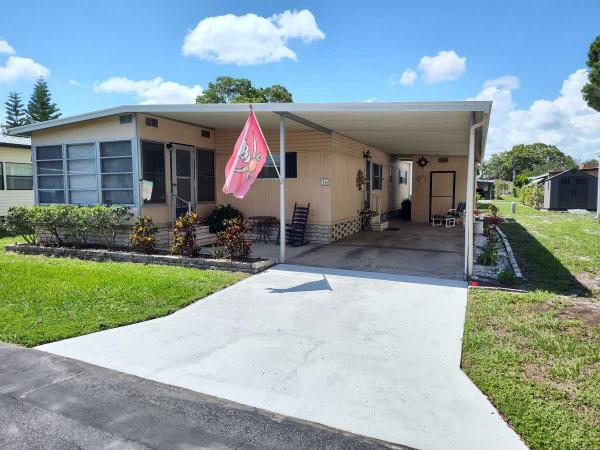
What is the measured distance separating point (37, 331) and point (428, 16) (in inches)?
403

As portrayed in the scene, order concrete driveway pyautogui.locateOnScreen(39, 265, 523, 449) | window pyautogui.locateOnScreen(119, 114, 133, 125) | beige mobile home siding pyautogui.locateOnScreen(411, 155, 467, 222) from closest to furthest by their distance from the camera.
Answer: concrete driveway pyautogui.locateOnScreen(39, 265, 523, 449) < window pyautogui.locateOnScreen(119, 114, 133, 125) < beige mobile home siding pyautogui.locateOnScreen(411, 155, 467, 222)

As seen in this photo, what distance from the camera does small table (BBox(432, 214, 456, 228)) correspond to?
48.7 ft

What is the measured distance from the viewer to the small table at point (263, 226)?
10805 mm

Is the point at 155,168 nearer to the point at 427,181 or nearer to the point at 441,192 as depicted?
the point at 427,181

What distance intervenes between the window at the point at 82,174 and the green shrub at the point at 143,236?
189 centimetres

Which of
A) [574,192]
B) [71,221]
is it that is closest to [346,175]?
[71,221]

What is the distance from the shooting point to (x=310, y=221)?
1062 cm

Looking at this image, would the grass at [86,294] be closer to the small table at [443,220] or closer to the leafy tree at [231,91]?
the small table at [443,220]

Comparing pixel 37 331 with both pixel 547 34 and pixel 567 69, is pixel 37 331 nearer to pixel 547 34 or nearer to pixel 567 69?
pixel 547 34

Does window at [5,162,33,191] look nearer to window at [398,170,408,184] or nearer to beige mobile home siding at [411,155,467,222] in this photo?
beige mobile home siding at [411,155,467,222]

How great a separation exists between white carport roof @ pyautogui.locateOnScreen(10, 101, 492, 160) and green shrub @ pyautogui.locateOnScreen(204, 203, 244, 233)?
2045 mm

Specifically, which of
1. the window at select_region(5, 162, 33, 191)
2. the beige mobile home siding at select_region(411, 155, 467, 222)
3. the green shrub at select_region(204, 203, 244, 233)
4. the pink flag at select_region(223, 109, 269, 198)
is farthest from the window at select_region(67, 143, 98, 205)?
the beige mobile home siding at select_region(411, 155, 467, 222)

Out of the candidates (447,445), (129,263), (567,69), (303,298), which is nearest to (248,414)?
(447,445)

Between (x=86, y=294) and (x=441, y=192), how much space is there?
13.5 metres
